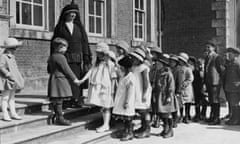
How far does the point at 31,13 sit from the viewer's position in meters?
9.11

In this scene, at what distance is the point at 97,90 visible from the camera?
20.2ft

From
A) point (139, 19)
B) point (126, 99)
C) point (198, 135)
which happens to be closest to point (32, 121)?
point (126, 99)

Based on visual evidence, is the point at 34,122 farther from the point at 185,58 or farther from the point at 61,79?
the point at 185,58

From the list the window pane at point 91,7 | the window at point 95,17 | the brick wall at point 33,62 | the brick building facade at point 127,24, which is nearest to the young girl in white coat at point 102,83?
the brick building facade at point 127,24

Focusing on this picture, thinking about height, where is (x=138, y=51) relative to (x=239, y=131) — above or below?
above

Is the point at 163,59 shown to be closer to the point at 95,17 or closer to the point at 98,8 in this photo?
the point at 95,17

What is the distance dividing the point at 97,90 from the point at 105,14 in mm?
6074

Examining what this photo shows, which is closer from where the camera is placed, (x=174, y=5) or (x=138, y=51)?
(x=138, y=51)

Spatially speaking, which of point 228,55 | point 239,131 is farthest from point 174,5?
point 239,131

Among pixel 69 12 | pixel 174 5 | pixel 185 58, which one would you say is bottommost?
pixel 185 58

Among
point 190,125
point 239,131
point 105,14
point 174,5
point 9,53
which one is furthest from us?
point 174,5

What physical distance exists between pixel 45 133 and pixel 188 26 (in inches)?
487

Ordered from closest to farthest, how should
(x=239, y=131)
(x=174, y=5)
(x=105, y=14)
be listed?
(x=239, y=131) → (x=105, y=14) → (x=174, y=5)

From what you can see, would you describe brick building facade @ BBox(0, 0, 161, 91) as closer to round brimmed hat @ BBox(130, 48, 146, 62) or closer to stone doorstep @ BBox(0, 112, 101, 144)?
stone doorstep @ BBox(0, 112, 101, 144)
